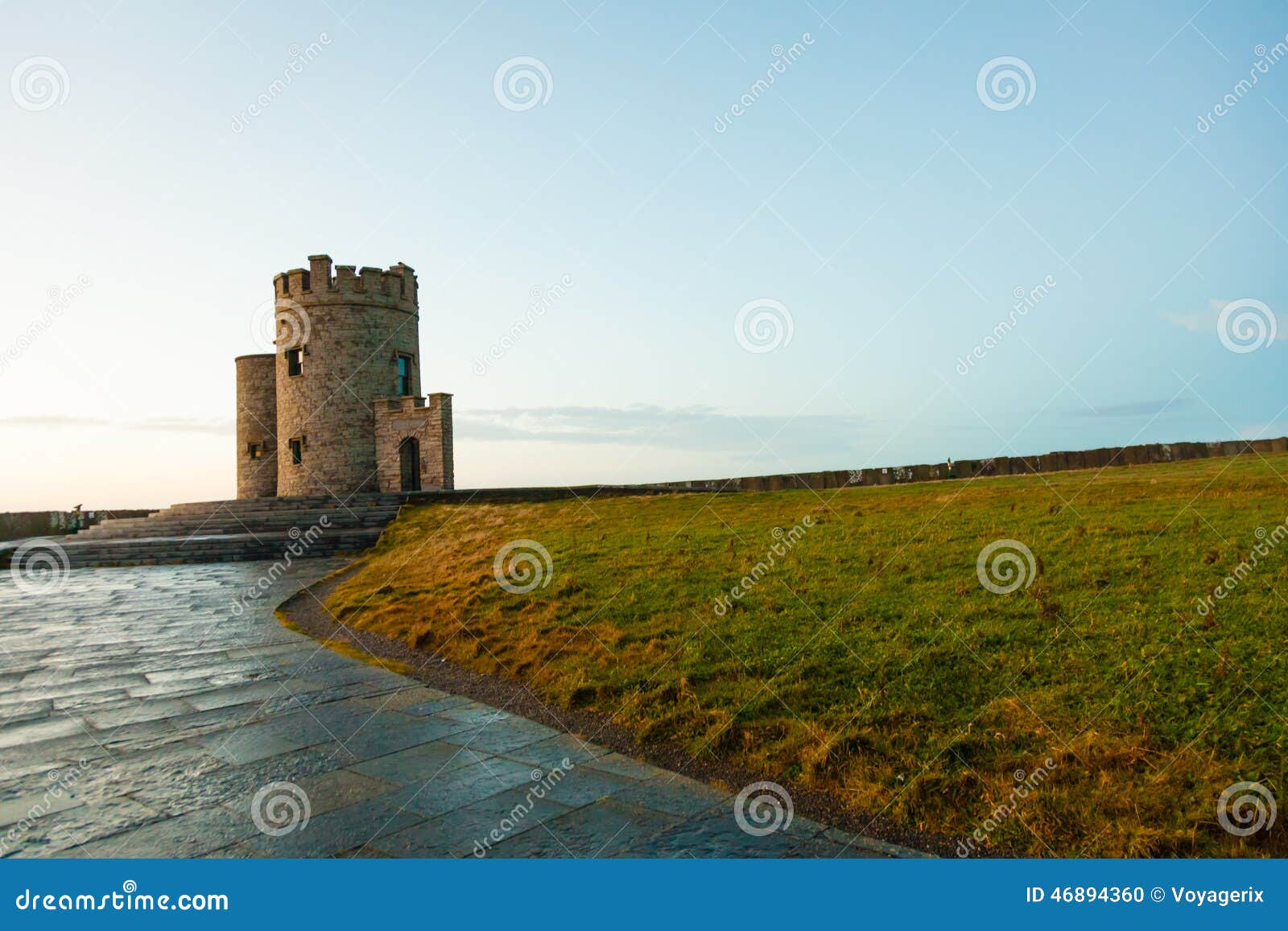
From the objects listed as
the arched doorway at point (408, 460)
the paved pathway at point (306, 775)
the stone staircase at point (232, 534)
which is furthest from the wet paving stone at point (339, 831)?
the arched doorway at point (408, 460)

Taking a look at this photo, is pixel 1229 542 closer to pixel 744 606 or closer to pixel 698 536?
pixel 744 606

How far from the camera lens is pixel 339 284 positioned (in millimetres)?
33312

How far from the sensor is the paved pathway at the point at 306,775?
4262 mm

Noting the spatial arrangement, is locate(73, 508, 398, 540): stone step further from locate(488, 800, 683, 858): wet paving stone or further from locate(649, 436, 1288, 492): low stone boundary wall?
locate(488, 800, 683, 858): wet paving stone

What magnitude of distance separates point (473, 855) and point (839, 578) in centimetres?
612

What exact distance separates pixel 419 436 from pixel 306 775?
28423 mm

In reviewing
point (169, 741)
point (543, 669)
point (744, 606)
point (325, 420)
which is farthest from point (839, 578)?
point (325, 420)

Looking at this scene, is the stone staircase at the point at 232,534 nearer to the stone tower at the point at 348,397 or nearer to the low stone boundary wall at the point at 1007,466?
the stone tower at the point at 348,397

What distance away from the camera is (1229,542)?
8672 millimetres

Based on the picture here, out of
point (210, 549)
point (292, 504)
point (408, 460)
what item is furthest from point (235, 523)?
point (408, 460)

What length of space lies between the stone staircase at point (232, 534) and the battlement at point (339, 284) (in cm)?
915

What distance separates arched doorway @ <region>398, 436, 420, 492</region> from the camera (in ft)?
109

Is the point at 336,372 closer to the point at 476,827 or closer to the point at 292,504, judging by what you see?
the point at 292,504

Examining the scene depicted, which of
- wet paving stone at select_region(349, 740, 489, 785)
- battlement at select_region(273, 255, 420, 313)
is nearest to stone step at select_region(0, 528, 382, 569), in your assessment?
battlement at select_region(273, 255, 420, 313)
